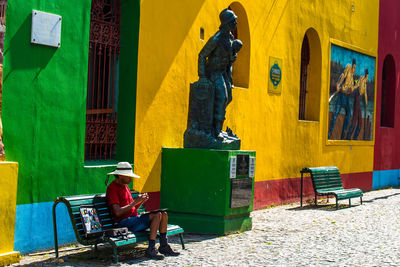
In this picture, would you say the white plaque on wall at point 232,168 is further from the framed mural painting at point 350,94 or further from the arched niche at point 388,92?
the arched niche at point 388,92

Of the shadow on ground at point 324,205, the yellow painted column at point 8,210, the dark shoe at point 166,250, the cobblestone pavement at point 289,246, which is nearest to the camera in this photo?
the yellow painted column at point 8,210

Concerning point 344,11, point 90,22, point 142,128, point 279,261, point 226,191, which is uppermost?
point 344,11

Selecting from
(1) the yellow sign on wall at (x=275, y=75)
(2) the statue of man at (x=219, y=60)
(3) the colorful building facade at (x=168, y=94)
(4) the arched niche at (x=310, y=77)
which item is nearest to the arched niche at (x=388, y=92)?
(3) the colorful building facade at (x=168, y=94)

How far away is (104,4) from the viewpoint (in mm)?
8516

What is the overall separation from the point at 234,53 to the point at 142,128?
188 centimetres

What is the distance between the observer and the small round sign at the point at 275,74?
12.3 metres

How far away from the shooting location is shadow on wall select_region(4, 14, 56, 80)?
6754 mm

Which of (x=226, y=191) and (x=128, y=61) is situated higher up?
(x=128, y=61)

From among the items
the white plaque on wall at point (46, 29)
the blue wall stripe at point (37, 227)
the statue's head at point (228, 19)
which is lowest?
the blue wall stripe at point (37, 227)

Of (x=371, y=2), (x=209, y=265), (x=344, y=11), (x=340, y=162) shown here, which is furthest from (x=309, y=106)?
(x=209, y=265)

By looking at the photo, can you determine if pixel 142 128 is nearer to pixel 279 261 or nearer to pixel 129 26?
pixel 129 26

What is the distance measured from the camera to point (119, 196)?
679 centimetres

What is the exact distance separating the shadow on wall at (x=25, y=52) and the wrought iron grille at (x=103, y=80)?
118cm

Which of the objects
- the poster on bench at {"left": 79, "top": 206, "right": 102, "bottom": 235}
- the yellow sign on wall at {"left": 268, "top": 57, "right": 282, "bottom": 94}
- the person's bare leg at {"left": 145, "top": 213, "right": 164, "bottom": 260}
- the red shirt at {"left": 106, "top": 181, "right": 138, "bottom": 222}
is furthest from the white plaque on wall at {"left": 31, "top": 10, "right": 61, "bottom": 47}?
the yellow sign on wall at {"left": 268, "top": 57, "right": 282, "bottom": 94}
